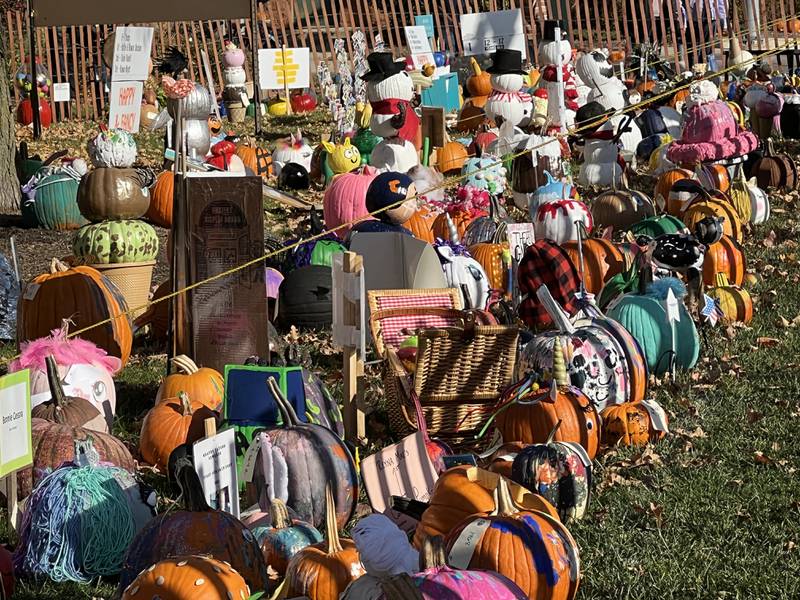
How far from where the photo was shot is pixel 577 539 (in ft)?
16.7

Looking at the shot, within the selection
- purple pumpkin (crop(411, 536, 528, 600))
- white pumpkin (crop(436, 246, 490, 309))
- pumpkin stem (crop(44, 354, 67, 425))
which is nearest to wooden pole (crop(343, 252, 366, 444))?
pumpkin stem (crop(44, 354, 67, 425))

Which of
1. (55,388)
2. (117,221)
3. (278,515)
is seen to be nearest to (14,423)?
(278,515)

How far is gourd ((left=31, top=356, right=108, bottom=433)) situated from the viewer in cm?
566

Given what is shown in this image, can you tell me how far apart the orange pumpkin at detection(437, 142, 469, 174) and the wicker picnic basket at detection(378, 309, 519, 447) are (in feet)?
25.4

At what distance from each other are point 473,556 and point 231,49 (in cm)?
2033

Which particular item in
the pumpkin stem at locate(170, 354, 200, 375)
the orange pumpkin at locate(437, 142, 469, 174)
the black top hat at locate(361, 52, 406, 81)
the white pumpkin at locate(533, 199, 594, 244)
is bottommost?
the pumpkin stem at locate(170, 354, 200, 375)

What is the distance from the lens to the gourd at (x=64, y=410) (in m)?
5.66

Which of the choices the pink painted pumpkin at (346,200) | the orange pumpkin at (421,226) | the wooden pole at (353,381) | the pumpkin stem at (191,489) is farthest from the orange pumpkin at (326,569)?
the pink painted pumpkin at (346,200)

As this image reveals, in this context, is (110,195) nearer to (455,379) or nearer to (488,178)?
(488,178)

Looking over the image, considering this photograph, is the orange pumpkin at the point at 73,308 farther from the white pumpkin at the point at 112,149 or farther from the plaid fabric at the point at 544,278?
the plaid fabric at the point at 544,278

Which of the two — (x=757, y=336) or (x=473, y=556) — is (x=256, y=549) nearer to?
(x=473, y=556)

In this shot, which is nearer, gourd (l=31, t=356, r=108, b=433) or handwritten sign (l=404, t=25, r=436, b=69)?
gourd (l=31, t=356, r=108, b=433)

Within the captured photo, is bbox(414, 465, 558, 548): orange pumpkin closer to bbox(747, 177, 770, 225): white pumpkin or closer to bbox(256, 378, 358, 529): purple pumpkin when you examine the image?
bbox(256, 378, 358, 529): purple pumpkin

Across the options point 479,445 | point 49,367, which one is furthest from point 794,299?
point 49,367
